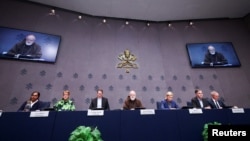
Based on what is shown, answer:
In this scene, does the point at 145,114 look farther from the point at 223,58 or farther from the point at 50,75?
the point at 223,58

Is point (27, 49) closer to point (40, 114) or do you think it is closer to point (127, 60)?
point (127, 60)

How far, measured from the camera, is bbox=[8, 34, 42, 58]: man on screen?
4598mm

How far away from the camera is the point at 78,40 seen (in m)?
5.43

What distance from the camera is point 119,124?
2.34 m

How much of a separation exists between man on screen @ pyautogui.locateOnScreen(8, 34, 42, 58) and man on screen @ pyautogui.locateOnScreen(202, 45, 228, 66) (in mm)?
5217

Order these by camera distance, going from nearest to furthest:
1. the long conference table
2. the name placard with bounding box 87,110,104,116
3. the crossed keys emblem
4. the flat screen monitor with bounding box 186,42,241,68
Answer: the long conference table → the name placard with bounding box 87,110,104,116 → the crossed keys emblem → the flat screen monitor with bounding box 186,42,241,68

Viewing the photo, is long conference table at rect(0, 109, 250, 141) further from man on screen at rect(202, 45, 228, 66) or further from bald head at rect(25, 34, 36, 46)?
man on screen at rect(202, 45, 228, 66)

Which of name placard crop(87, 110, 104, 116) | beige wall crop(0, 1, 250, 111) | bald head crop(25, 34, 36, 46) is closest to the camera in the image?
name placard crop(87, 110, 104, 116)

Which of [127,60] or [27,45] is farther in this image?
[127,60]

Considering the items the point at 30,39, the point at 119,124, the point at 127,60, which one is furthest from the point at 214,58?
the point at 30,39

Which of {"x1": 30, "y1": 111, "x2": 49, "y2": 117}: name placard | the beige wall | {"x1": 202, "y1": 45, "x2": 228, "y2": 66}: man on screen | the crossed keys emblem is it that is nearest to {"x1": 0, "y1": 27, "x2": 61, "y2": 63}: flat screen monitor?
the beige wall

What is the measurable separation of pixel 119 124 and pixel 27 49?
384 centimetres

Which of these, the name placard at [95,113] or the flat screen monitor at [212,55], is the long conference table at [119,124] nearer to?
the name placard at [95,113]

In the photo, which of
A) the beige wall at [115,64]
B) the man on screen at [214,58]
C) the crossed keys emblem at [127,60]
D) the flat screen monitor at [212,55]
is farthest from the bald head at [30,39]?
the man on screen at [214,58]
